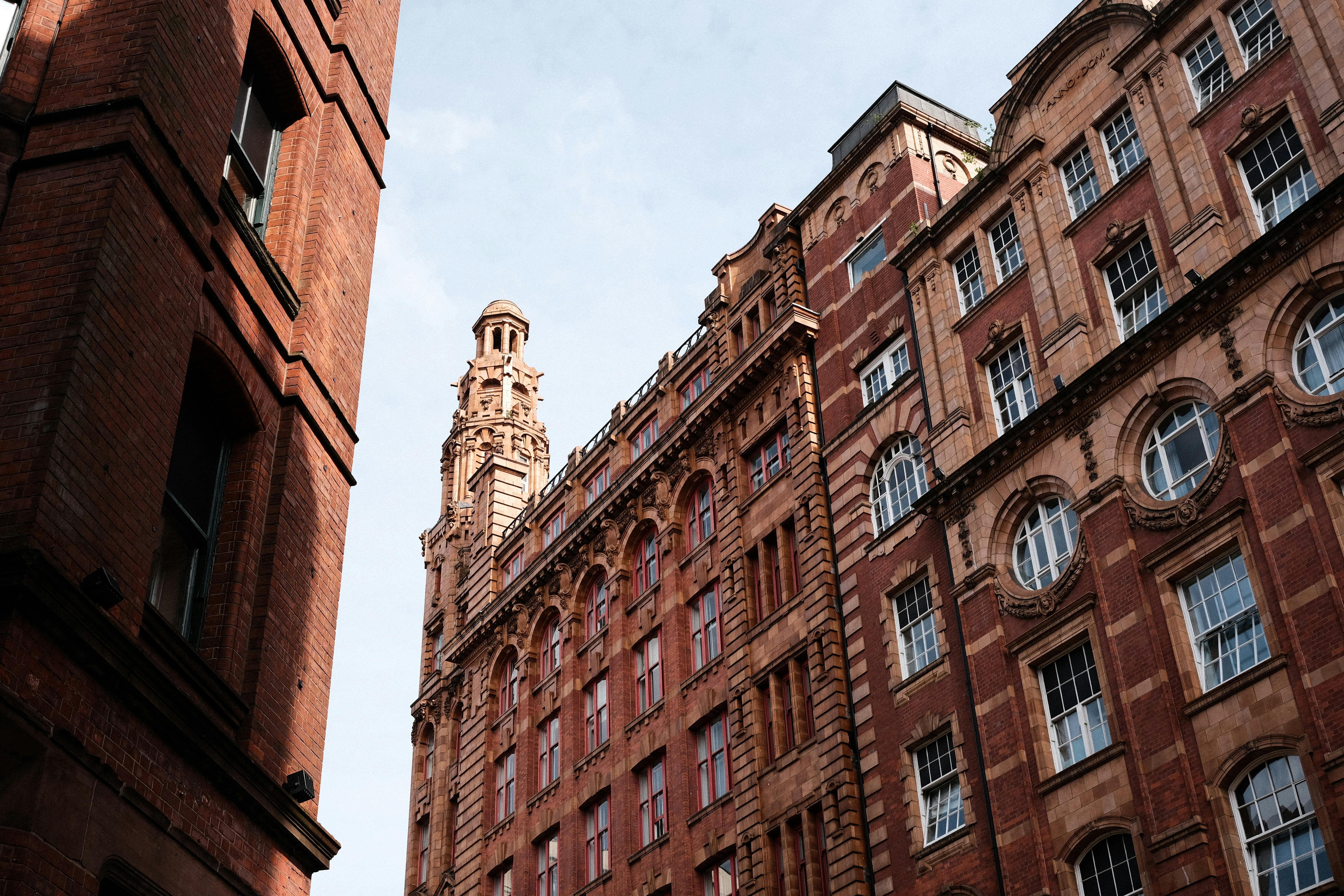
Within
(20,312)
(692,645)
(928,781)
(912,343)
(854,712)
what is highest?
(912,343)

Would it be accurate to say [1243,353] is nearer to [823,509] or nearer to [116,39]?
[823,509]

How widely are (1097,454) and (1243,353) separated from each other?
3786mm

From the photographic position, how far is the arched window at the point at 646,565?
159ft

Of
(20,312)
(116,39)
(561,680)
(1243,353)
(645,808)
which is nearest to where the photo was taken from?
(20,312)

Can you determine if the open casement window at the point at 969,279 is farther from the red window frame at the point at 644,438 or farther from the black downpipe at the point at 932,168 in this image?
the red window frame at the point at 644,438

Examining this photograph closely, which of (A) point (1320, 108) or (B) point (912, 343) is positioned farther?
(B) point (912, 343)

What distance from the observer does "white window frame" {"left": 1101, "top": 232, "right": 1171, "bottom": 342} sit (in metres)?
30.7

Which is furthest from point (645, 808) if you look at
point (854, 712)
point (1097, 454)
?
point (1097, 454)

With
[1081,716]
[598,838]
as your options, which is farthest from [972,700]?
[598,838]

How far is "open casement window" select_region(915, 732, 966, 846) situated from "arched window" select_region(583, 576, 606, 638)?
18966 mm

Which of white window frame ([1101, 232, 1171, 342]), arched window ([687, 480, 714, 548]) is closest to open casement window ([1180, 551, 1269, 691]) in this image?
white window frame ([1101, 232, 1171, 342])

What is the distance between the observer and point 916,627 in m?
34.7

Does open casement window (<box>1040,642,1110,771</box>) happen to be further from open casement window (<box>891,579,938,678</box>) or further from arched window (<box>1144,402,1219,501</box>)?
open casement window (<box>891,579,938,678</box>)

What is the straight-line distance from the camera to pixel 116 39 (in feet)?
49.3
